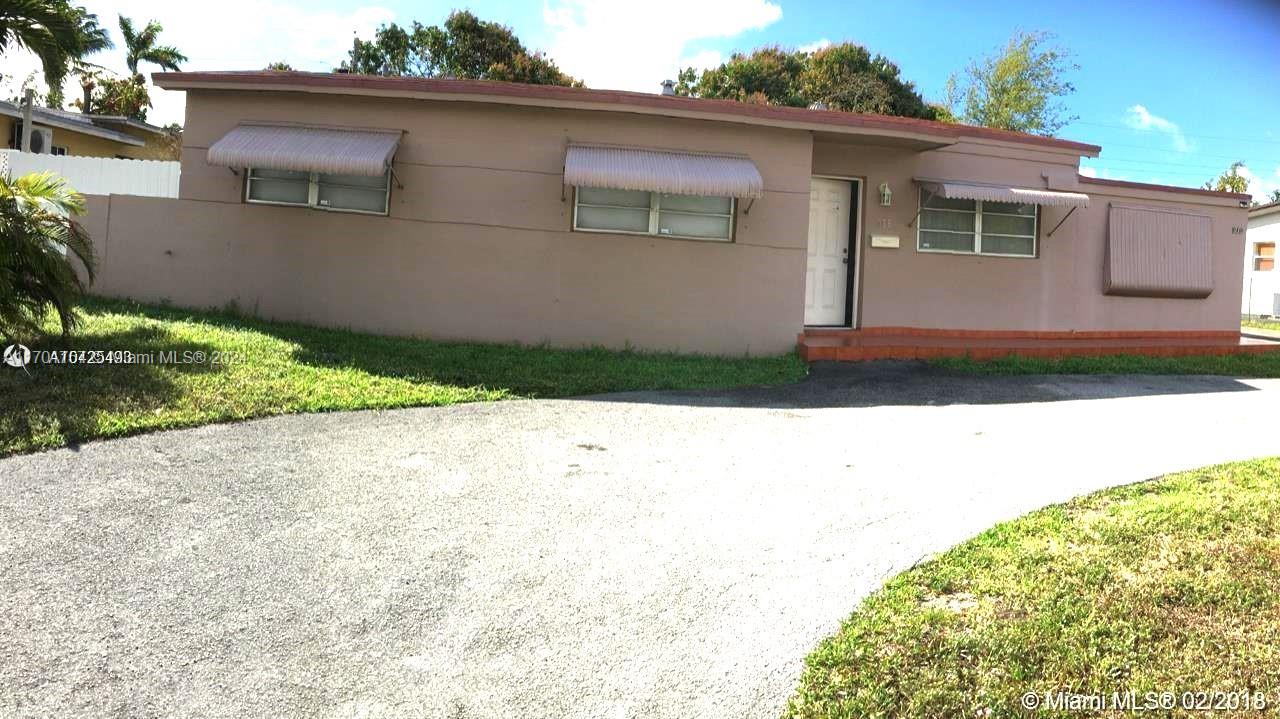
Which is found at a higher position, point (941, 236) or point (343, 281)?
point (941, 236)

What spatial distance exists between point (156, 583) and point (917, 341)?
9.50m

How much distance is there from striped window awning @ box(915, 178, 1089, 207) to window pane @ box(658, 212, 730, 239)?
2.91 meters

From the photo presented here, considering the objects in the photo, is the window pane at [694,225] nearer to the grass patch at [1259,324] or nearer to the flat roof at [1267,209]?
the grass patch at [1259,324]

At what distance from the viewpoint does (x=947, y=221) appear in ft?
40.2

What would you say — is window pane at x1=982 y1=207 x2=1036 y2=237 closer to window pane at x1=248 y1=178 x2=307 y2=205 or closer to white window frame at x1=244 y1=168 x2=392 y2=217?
white window frame at x1=244 y1=168 x2=392 y2=217

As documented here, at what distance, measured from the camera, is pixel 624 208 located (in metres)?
10.8

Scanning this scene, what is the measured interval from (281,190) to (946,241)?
333 inches

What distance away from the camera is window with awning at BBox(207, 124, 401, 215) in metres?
10.0

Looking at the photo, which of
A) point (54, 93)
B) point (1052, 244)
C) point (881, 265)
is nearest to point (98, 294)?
point (54, 93)

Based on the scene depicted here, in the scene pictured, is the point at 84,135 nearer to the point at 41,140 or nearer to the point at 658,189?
the point at 41,140

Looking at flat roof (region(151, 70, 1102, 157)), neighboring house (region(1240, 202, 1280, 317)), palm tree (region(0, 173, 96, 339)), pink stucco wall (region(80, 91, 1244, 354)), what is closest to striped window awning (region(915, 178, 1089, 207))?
flat roof (region(151, 70, 1102, 157))

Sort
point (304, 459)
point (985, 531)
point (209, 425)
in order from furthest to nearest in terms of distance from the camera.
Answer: point (209, 425) < point (304, 459) < point (985, 531)

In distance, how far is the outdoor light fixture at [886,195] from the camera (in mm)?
11875

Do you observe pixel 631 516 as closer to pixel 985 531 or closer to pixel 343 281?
pixel 985 531
